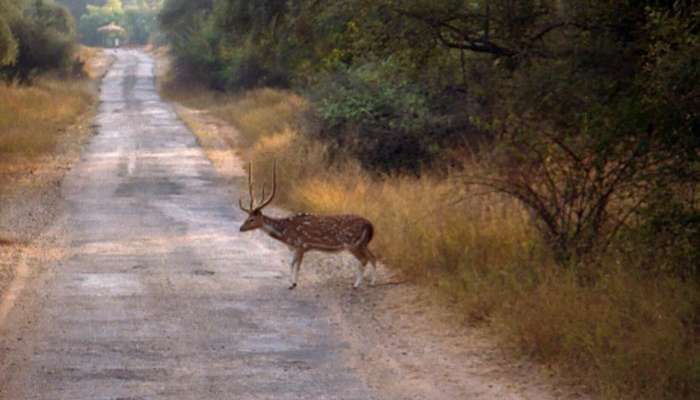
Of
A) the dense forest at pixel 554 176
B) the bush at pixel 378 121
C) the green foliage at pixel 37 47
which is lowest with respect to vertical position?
the green foliage at pixel 37 47

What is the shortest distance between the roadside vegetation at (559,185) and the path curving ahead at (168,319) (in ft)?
5.65

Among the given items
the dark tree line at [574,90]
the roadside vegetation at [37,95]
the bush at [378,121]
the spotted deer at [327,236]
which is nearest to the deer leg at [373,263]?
the spotted deer at [327,236]

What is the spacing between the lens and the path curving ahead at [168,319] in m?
9.15

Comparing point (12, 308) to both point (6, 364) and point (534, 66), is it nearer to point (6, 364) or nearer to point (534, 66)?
point (6, 364)

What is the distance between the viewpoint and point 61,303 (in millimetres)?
12414

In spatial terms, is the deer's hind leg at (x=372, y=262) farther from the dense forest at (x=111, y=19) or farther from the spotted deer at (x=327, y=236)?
the dense forest at (x=111, y=19)

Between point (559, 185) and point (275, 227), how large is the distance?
3.26 meters

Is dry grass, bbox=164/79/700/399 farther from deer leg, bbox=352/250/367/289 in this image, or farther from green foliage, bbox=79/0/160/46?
green foliage, bbox=79/0/160/46

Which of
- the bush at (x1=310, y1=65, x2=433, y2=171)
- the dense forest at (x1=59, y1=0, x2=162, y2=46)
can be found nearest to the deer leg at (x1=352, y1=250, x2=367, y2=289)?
the bush at (x1=310, y1=65, x2=433, y2=171)

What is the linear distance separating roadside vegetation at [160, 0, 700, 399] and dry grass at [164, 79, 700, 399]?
0.07 feet

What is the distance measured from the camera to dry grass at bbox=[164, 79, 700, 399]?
28.6ft

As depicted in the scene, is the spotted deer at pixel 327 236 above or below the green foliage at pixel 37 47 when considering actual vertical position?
above

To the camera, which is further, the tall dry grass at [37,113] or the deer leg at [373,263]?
the tall dry grass at [37,113]

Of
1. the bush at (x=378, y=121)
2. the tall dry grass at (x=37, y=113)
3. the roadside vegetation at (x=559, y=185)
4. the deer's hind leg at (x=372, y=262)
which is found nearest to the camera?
the roadside vegetation at (x=559, y=185)
